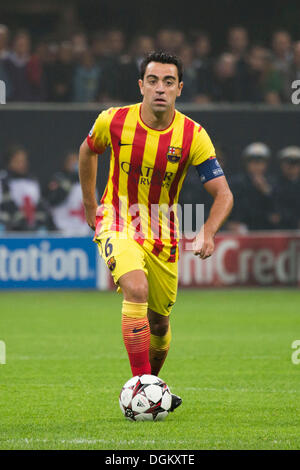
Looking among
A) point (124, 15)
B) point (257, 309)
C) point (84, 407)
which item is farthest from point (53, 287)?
point (84, 407)

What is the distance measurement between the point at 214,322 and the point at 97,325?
4.67 feet

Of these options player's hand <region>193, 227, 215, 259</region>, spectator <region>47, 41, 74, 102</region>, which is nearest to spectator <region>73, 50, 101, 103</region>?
spectator <region>47, 41, 74, 102</region>

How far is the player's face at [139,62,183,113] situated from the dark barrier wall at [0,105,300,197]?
395 inches

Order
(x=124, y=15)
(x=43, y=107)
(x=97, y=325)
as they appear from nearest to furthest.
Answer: (x=97, y=325) < (x=43, y=107) < (x=124, y=15)

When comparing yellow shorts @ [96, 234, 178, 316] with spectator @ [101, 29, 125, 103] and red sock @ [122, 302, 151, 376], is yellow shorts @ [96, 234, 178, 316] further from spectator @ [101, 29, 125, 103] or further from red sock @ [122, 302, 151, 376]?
spectator @ [101, 29, 125, 103]

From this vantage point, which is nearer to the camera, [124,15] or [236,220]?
[236,220]

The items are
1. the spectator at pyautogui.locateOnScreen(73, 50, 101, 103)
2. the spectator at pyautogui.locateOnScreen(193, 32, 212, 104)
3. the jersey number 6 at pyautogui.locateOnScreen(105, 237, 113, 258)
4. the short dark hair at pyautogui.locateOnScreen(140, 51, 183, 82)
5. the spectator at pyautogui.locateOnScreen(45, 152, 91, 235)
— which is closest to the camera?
the jersey number 6 at pyautogui.locateOnScreen(105, 237, 113, 258)

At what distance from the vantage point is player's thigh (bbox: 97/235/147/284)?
6055 mm

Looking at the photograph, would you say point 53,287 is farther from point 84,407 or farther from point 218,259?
point 84,407

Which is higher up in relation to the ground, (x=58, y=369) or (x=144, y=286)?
(x=144, y=286)

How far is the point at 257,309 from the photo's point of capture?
13180 millimetres

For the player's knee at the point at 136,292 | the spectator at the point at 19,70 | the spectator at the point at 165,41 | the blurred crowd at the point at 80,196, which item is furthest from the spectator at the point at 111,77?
the player's knee at the point at 136,292

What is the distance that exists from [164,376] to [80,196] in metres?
7.97

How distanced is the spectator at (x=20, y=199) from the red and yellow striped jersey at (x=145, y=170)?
875 cm
